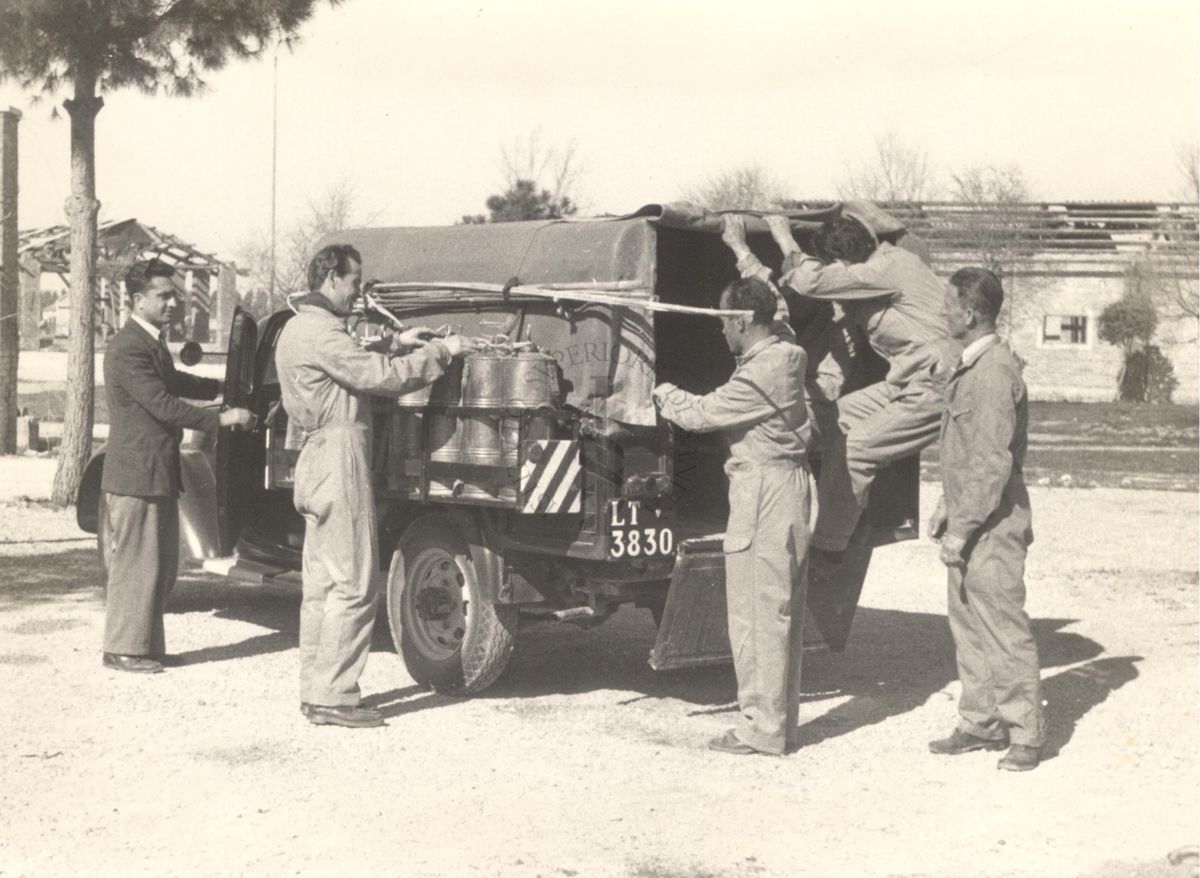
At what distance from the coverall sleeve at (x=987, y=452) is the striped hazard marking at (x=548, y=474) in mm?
1686

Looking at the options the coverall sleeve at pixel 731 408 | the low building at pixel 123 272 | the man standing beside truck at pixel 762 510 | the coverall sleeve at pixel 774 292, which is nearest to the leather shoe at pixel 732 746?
the man standing beside truck at pixel 762 510

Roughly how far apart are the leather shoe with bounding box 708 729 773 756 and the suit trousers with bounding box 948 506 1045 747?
949mm

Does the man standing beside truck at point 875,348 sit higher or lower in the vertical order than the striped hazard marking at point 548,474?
higher

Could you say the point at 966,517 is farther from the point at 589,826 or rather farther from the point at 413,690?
the point at 413,690

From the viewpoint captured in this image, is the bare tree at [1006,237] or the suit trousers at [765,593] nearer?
the suit trousers at [765,593]

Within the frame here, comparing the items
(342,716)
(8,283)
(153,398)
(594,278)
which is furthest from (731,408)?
(8,283)

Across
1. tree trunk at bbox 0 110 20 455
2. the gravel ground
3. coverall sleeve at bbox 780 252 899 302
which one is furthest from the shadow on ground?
tree trunk at bbox 0 110 20 455

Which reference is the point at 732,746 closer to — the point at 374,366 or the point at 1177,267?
the point at 374,366

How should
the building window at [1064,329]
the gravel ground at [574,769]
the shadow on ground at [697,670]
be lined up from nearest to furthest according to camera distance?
the gravel ground at [574,769]
the shadow on ground at [697,670]
the building window at [1064,329]

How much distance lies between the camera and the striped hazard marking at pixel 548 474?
7.20 meters

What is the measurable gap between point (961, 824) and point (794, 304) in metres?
3.49

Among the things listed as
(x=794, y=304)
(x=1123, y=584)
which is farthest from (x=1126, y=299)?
(x=794, y=304)

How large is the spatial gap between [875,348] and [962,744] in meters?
2.08

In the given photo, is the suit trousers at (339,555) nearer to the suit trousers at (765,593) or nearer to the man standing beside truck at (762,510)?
the man standing beside truck at (762,510)
